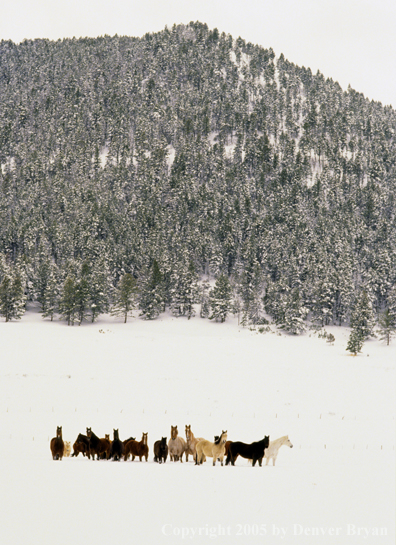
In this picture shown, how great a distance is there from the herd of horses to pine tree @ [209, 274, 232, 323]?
83.9m

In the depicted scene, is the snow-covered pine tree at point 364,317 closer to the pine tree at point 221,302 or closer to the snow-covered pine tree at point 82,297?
the pine tree at point 221,302

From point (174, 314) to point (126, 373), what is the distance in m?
66.6

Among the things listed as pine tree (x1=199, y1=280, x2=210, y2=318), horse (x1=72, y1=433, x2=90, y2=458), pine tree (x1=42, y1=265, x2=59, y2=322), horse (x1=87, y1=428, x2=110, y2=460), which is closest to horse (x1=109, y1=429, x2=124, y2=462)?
horse (x1=87, y1=428, x2=110, y2=460)

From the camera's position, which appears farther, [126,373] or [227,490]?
[126,373]

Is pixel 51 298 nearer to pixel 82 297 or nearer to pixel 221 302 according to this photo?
pixel 82 297

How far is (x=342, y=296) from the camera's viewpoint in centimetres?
10306

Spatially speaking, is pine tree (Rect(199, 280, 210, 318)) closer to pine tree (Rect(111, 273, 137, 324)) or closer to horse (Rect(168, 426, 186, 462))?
pine tree (Rect(111, 273, 137, 324))

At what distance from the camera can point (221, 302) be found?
312 feet

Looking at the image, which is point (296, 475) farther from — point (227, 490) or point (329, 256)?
point (329, 256)

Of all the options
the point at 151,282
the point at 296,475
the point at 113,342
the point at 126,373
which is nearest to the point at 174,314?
the point at 151,282

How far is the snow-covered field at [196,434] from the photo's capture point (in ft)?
19.7

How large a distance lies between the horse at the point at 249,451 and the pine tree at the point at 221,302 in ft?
277

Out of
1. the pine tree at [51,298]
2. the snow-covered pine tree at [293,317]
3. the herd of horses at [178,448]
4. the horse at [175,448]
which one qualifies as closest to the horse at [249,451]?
the herd of horses at [178,448]

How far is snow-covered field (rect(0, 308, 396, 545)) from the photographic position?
19.7 feet
